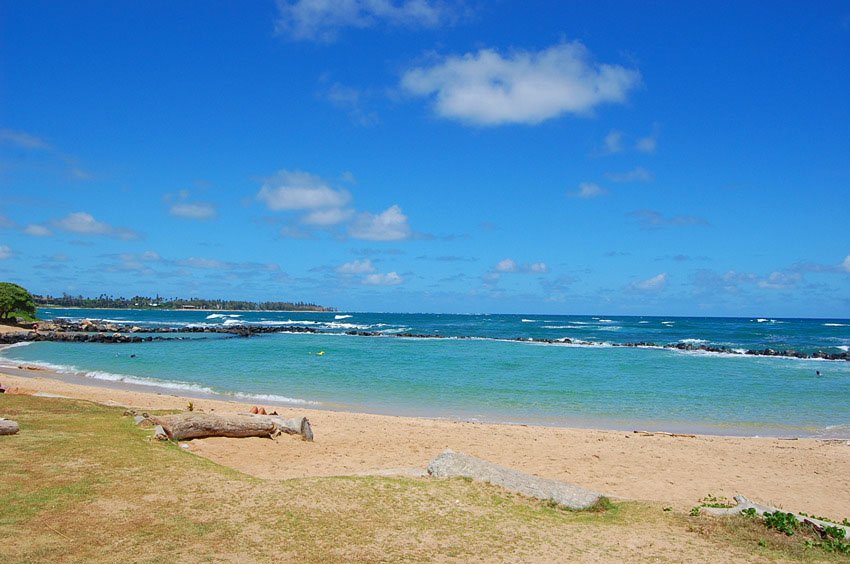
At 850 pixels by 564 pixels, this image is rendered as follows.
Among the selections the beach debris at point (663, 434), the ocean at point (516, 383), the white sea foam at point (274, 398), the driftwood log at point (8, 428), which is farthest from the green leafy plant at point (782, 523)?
the white sea foam at point (274, 398)

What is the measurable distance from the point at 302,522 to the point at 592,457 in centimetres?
848

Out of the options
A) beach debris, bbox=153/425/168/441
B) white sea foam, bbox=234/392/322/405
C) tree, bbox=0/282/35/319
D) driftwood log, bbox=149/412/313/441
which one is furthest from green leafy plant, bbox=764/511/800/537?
tree, bbox=0/282/35/319

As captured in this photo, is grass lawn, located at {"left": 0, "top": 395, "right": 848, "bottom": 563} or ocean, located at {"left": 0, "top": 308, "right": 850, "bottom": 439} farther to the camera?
ocean, located at {"left": 0, "top": 308, "right": 850, "bottom": 439}

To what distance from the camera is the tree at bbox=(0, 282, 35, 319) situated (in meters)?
58.2

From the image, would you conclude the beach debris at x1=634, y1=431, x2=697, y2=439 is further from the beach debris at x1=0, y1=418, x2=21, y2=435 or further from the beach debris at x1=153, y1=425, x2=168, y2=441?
the beach debris at x1=0, y1=418, x2=21, y2=435

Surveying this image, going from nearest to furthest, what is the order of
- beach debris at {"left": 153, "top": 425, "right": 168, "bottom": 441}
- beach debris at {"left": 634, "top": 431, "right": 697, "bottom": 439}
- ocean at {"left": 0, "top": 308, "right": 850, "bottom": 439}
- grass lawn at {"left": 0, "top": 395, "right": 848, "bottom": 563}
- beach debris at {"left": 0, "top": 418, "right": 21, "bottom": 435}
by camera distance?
grass lawn at {"left": 0, "top": 395, "right": 848, "bottom": 563} → beach debris at {"left": 0, "top": 418, "right": 21, "bottom": 435} → beach debris at {"left": 153, "top": 425, "right": 168, "bottom": 441} → beach debris at {"left": 634, "top": 431, "right": 697, "bottom": 439} → ocean at {"left": 0, "top": 308, "right": 850, "bottom": 439}

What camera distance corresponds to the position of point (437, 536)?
6672mm

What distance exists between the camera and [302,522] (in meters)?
6.86

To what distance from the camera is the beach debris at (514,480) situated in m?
8.34

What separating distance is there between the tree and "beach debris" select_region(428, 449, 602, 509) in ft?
213

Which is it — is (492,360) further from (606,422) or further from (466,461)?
(466,461)

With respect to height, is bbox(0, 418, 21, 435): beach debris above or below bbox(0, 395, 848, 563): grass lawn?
above

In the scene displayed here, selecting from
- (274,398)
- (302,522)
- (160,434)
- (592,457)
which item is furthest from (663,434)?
(274,398)

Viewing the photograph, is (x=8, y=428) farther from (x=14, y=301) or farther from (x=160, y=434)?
(x=14, y=301)
